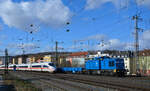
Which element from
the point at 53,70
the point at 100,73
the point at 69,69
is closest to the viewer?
the point at 100,73

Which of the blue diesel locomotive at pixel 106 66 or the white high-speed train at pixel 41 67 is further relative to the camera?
the white high-speed train at pixel 41 67

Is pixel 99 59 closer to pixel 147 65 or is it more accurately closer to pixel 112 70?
pixel 112 70

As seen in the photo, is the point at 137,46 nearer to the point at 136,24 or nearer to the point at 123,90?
the point at 136,24

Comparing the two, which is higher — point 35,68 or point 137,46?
point 137,46

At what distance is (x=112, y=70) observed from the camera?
40.8m

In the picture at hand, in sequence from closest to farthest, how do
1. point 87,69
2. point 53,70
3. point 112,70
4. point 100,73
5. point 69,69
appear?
point 112,70
point 100,73
point 87,69
point 53,70
point 69,69

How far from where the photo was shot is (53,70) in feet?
195

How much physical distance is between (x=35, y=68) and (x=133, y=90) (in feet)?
191

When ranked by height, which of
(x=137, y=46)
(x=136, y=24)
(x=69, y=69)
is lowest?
(x=69, y=69)

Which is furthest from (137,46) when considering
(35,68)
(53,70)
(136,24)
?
(35,68)

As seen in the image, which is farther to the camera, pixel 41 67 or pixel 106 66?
pixel 41 67

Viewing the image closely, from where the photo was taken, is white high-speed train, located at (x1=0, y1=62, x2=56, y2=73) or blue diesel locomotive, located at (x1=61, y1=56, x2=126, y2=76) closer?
blue diesel locomotive, located at (x1=61, y1=56, x2=126, y2=76)

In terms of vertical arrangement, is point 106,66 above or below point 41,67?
above

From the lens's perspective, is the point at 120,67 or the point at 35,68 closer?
the point at 120,67
